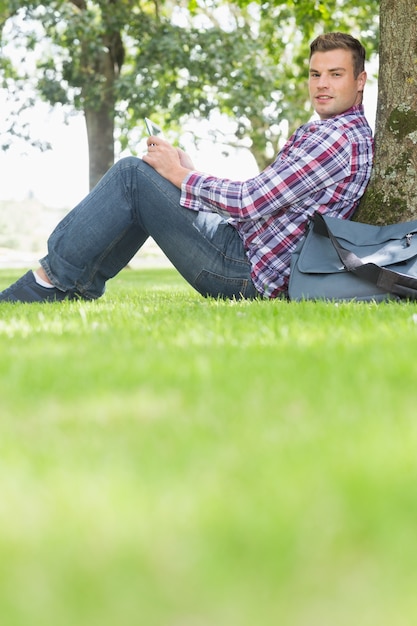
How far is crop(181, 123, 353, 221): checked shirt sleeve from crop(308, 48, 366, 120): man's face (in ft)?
0.87

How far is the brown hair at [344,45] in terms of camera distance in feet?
16.6

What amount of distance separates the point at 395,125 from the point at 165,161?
1.53m

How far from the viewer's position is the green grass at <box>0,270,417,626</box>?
3.69 ft

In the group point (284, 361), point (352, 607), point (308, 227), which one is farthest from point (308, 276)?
point (352, 607)

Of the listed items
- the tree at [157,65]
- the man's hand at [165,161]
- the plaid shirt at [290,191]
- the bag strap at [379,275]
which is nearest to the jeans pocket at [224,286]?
the plaid shirt at [290,191]

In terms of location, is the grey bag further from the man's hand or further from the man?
the man's hand

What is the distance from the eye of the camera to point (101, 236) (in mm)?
4945

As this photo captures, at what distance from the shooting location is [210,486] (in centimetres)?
150

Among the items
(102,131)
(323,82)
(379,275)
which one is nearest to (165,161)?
(323,82)

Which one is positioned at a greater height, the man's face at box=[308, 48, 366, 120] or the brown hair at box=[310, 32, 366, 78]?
the brown hair at box=[310, 32, 366, 78]

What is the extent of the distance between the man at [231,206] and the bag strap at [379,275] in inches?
15.5

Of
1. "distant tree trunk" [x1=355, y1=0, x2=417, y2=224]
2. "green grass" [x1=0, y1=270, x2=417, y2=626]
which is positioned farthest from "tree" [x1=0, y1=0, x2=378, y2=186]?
"green grass" [x1=0, y1=270, x2=417, y2=626]

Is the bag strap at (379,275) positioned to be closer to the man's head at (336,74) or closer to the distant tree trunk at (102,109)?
the man's head at (336,74)

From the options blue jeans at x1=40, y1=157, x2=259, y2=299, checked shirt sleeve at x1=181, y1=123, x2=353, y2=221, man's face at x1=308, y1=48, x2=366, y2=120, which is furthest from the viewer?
man's face at x1=308, y1=48, x2=366, y2=120
